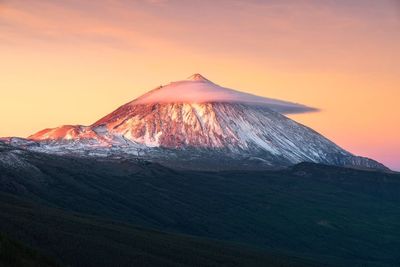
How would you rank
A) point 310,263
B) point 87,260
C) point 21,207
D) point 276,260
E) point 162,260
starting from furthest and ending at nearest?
point 310,263 → point 276,260 → point 21,207 → point 162,260 → point 87,260

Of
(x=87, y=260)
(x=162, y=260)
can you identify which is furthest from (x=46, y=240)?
(x=162, y=260)

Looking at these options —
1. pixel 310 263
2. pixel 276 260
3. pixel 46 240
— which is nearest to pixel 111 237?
pixel 46 240

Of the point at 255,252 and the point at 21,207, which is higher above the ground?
the point at 21,207

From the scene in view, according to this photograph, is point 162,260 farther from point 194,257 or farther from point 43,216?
point 43,216

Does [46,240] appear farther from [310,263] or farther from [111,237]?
[310,263]

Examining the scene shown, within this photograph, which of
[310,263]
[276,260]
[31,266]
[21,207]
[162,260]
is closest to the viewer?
[31,266]

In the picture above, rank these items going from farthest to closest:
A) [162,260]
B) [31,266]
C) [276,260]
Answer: [276,260], [162,260], [31,266]

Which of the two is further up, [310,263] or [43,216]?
[43,216]

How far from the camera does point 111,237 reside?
151875 mm

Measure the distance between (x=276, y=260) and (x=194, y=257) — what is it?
34824 mm

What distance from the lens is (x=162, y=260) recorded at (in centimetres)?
13700

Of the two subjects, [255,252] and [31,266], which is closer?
[31,266]

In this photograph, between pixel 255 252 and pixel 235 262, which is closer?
pixel 235 262

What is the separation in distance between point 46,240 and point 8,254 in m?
27.2
